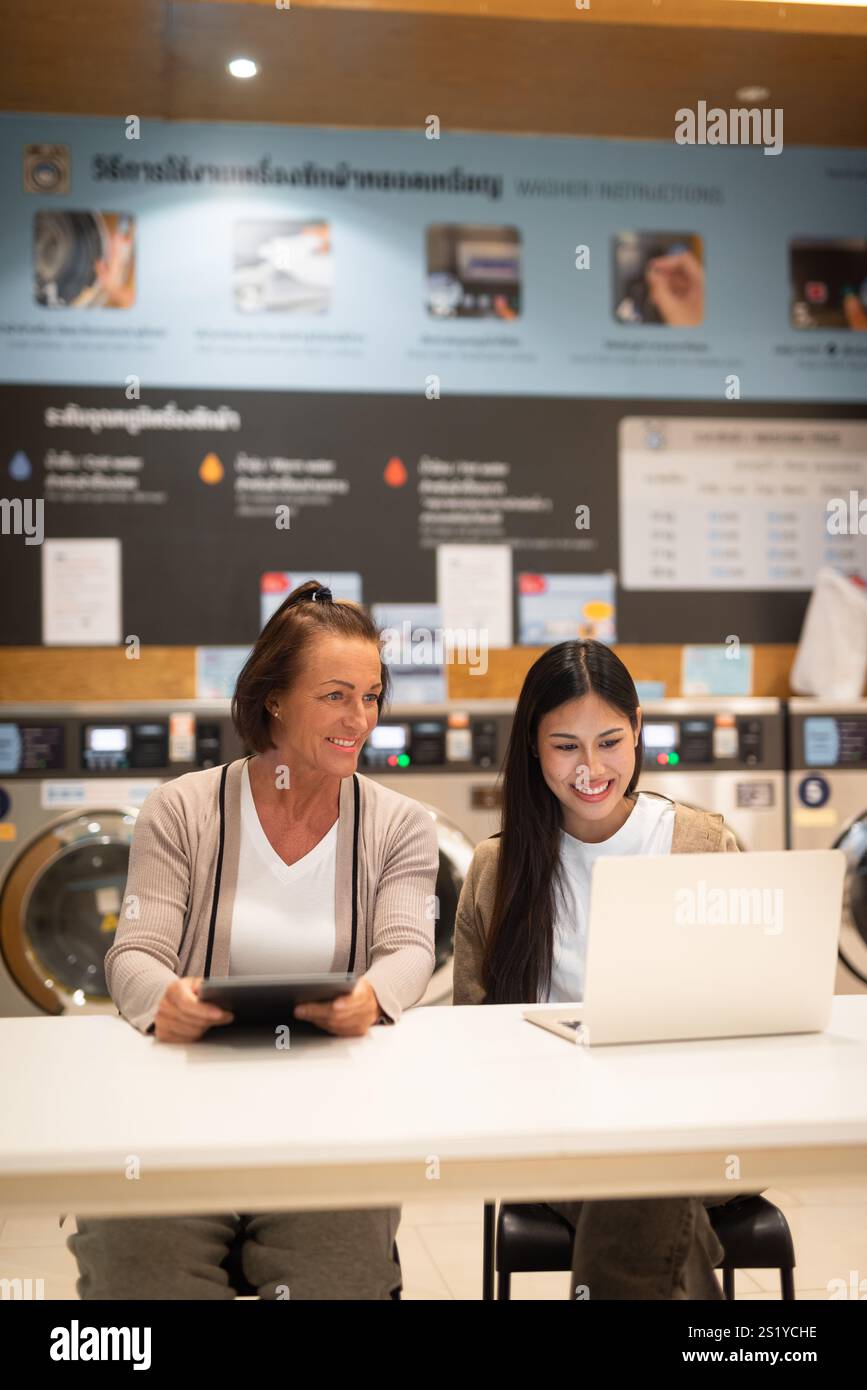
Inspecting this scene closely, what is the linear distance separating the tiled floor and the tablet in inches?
49.4

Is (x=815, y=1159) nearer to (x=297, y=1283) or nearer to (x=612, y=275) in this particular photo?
(x=297, y=1283)

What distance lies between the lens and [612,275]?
465cm

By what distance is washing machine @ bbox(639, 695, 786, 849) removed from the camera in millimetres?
4238

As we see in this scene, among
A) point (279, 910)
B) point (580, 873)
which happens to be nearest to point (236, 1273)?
point (279, 910)

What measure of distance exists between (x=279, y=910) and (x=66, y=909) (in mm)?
2226

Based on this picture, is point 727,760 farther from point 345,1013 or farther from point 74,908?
point 345,1013

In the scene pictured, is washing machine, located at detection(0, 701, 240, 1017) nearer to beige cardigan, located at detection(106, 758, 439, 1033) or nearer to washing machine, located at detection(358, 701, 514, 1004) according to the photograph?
washing machine, located at detection(358, 701, 514, 1004)

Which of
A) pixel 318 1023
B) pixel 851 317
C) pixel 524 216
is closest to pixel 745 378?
pixel 851 317

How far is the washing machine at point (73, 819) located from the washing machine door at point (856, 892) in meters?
2.01

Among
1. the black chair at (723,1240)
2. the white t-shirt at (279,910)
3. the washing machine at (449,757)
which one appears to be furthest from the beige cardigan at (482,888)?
the washing machine at (449,757)

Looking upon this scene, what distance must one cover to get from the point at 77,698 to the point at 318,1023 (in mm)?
2940

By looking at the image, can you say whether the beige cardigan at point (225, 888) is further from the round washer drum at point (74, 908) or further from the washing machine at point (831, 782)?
the washing machine at point (831, 782)

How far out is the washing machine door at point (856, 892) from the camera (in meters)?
4.21

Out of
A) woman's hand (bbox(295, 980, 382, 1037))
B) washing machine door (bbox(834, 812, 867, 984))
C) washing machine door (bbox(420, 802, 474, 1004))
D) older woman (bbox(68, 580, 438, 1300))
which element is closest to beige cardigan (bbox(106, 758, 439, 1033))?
older woman (bbox(68, 580, 438, 1300))
